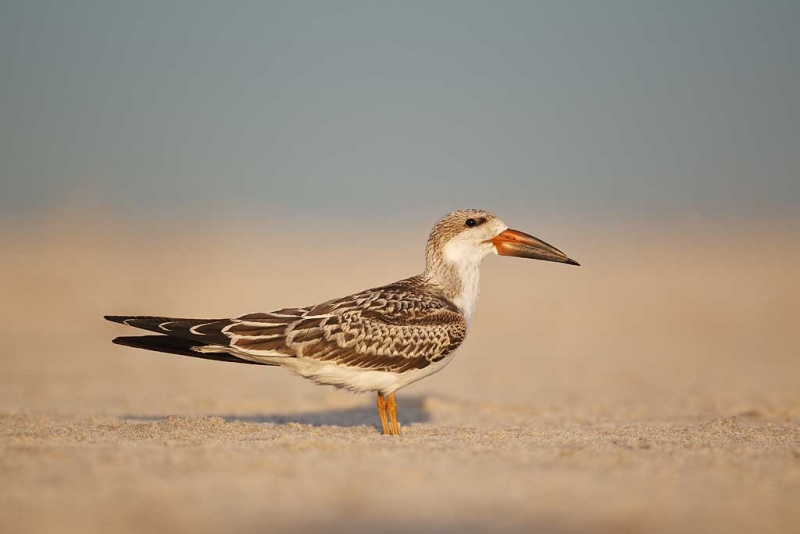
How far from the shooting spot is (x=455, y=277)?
26.0ft

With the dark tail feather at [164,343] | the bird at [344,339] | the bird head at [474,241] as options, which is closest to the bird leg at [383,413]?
the bird at [344,339]

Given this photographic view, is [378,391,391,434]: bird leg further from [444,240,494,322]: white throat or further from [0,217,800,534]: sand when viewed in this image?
[444,240,494,322]: white throat

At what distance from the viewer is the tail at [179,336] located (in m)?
7.02

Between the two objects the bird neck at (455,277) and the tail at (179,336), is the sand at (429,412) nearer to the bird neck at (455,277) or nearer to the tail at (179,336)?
the tail at (179,336)

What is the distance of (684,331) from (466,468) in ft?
53.4

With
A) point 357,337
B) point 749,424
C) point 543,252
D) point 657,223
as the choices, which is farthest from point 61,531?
point 657,223

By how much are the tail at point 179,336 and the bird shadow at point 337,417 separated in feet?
4.15

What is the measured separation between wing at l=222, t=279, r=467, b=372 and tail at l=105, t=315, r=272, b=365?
0.11 metres

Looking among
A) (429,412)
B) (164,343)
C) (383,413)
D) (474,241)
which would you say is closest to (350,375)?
(383,413)

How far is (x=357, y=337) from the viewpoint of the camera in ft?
23.1

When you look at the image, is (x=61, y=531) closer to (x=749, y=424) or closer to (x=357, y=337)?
(x=357, y=337)

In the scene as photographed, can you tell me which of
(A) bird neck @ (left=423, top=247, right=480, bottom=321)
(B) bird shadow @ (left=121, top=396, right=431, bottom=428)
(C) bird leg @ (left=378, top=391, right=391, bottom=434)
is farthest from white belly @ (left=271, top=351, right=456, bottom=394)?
(B) bird shadow @ (left=121, top=396, right=431, bottom=428)

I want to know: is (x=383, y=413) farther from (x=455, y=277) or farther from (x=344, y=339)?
(x=455, y=277)

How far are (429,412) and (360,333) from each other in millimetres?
3114
